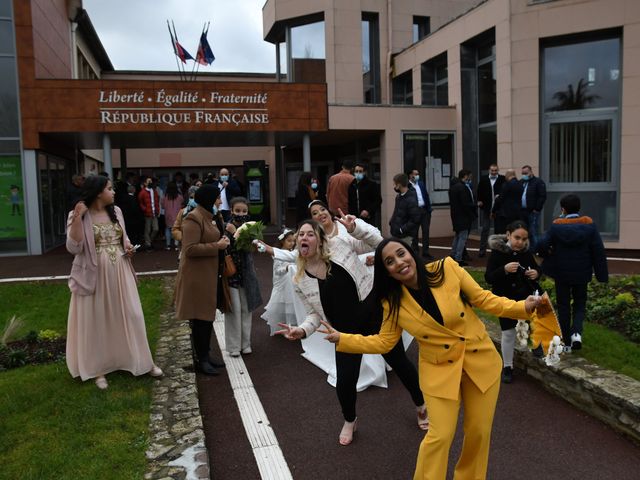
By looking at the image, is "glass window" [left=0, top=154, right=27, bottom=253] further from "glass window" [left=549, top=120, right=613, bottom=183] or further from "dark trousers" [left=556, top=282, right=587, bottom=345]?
"dark trousers" [left=556, top=282, right=587, bottom=345]

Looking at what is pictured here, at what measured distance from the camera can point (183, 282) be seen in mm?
5848

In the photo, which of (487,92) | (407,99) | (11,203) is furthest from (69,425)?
(407,99)

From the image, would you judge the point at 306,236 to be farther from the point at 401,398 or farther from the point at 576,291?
the point at 576,291

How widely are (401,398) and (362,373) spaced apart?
47 cm

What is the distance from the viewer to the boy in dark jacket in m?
6.05

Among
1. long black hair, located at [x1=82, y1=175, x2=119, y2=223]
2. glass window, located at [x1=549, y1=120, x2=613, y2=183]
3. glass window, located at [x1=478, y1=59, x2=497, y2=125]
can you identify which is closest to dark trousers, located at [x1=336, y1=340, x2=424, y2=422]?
long black hair, located at [x1=82, y1=175, x2=119, y2=223]

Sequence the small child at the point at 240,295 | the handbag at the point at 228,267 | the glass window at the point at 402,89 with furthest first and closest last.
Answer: the glass window at the point at 402,89
the small child at the point at 240,295
the handbag at the point at 228,267

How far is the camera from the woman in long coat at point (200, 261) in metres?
5.71

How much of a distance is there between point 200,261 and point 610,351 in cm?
436

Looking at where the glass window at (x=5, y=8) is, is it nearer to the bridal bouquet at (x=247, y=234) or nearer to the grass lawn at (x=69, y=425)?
the grass lawn at (x=69, y=425)

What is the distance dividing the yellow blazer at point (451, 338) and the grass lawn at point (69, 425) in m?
1.90

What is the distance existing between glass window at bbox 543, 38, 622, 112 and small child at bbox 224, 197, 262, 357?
10940mm

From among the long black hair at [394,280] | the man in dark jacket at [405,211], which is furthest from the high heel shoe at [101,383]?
the man in dark jacket at [405,211]

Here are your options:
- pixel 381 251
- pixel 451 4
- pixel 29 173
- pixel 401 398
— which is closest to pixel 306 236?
pixel 381 251
